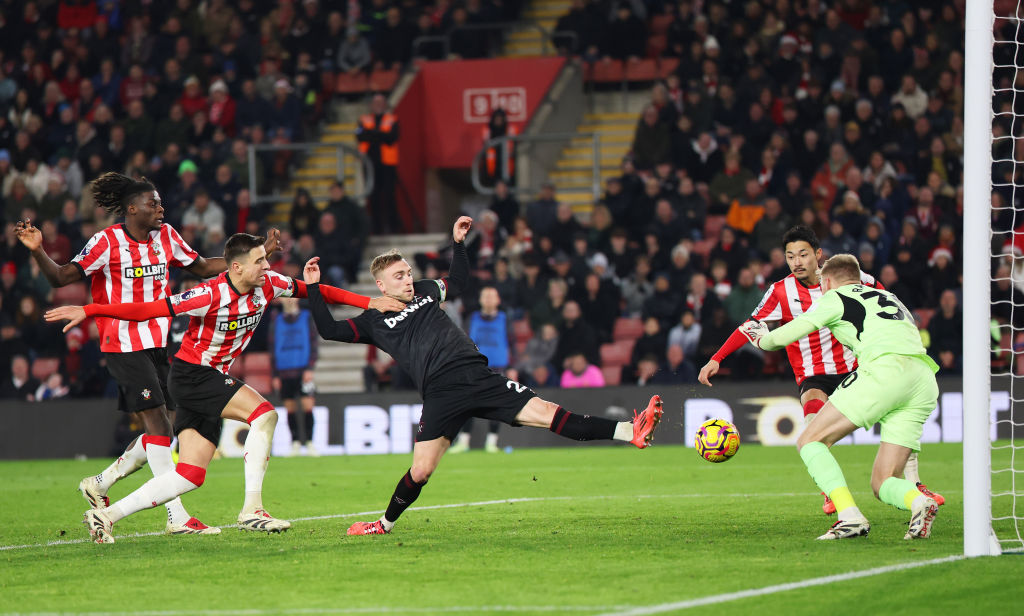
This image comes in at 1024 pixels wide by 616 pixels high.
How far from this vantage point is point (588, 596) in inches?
241

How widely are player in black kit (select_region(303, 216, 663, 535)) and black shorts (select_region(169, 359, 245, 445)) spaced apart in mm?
797

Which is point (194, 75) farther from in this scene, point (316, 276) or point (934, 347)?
point (316, 276)

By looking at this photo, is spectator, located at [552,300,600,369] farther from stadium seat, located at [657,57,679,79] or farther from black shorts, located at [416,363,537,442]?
black shorts, located at [416,363,537,442]

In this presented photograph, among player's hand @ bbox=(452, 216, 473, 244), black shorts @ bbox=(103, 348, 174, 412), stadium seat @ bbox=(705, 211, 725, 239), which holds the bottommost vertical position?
black shorts @ bbox=(103, 348, 174, 412)

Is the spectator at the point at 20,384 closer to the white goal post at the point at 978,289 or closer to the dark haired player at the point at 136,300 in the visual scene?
the dark haired player at the point at 136,300

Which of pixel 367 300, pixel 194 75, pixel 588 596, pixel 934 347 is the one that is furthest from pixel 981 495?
pixel 194 75

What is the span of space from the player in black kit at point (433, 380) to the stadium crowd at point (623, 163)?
9.34 meters

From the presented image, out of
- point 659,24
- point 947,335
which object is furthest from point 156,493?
point 659,24

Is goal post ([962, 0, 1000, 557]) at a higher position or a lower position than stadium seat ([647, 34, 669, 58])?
lower

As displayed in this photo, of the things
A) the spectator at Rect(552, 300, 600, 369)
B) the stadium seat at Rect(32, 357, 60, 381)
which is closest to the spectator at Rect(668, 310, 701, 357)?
the spectator at Rect(552, 300, 600, 369)

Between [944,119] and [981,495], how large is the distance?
1389 cm

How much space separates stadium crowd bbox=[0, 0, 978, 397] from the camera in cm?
1852

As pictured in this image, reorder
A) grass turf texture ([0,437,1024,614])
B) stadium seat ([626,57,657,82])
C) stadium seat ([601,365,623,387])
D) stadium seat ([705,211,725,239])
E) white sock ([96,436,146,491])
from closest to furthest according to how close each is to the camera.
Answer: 1. grass turf texture ([0,437,1024,614])
2. white sock ([96,436,146,491])
3. stadium seat ([601,365,623,387])
4. stadium seat ([705,211,725,239])
5. stadium seat ([626,57,657,82])

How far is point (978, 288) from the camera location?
7195 mm
